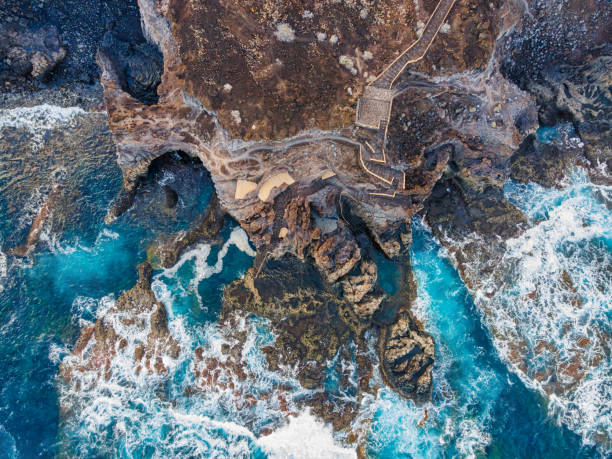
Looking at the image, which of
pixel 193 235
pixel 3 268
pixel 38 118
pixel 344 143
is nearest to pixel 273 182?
pixel 344 143

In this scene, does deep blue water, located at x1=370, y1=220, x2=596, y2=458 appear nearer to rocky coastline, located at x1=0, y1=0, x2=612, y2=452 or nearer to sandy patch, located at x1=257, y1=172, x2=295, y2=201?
rocky coastline, located at x1=0, y1=0, x2=612, y2=452

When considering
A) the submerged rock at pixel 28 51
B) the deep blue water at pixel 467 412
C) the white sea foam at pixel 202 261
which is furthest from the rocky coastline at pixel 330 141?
the deep blue water at pixel 467 412

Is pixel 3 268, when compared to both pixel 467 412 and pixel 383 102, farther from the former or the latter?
pixel 467 412

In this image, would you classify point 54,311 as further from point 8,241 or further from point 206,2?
point 206,2

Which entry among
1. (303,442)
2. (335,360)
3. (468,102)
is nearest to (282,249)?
(335,360)

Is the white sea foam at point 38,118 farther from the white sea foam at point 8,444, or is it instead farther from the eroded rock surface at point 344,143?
the white sea foam at point 8,444

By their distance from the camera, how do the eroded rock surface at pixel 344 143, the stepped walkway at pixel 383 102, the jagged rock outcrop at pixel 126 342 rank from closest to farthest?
1. the stepped walkway at pixel 383 102
2. the eroded rock surface at pixel 344 143
3. the jagged rock outcrop at pixel 126 342

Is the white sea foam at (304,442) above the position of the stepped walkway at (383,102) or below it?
below
